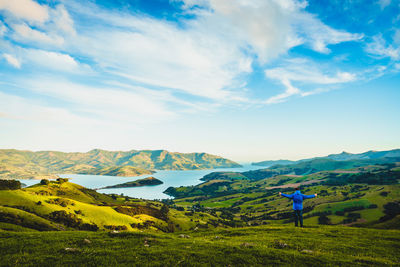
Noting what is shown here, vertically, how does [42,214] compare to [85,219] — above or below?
above

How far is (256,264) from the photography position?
45.4 ft

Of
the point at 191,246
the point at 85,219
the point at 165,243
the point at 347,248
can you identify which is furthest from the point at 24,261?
the point at 85,219

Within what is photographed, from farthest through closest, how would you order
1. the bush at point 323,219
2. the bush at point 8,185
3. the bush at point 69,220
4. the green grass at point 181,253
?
the bush at point 323,219 < the bush at point 8,185 < the bush at point 69,220 < the green grass at point 181,253

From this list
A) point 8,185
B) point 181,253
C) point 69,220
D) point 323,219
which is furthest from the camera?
point 323,219

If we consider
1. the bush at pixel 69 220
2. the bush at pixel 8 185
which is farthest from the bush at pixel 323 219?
the bush at pixel 8 185

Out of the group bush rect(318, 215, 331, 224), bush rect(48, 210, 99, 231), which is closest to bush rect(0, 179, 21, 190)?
bush rect(48, 210, 99, 231)

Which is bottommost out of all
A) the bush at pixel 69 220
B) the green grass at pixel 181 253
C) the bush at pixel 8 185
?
the bush at pixel 69 220

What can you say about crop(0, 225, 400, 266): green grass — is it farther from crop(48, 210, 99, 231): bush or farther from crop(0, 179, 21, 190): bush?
crop(0, 179, 21, 190): bush

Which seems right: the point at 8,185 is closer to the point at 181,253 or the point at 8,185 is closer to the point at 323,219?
the point at 181,253

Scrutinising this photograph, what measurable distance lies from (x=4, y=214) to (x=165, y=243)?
6461 cm

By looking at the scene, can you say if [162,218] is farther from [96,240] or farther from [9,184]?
[96,240]

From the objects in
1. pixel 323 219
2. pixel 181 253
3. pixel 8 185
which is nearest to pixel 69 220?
pixel 8 185

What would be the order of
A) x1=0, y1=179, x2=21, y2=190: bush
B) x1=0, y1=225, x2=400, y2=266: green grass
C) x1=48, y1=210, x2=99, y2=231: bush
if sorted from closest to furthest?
x1=0, y1=225, x2=400, y2=266: green grass < x1=48, y1=210, x2=99, y2=231: bush < x1=0, y1=179, x2=21, y2=190: bush

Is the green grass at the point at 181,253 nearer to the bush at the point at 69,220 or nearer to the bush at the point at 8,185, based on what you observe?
the bush at the point at 69,220
